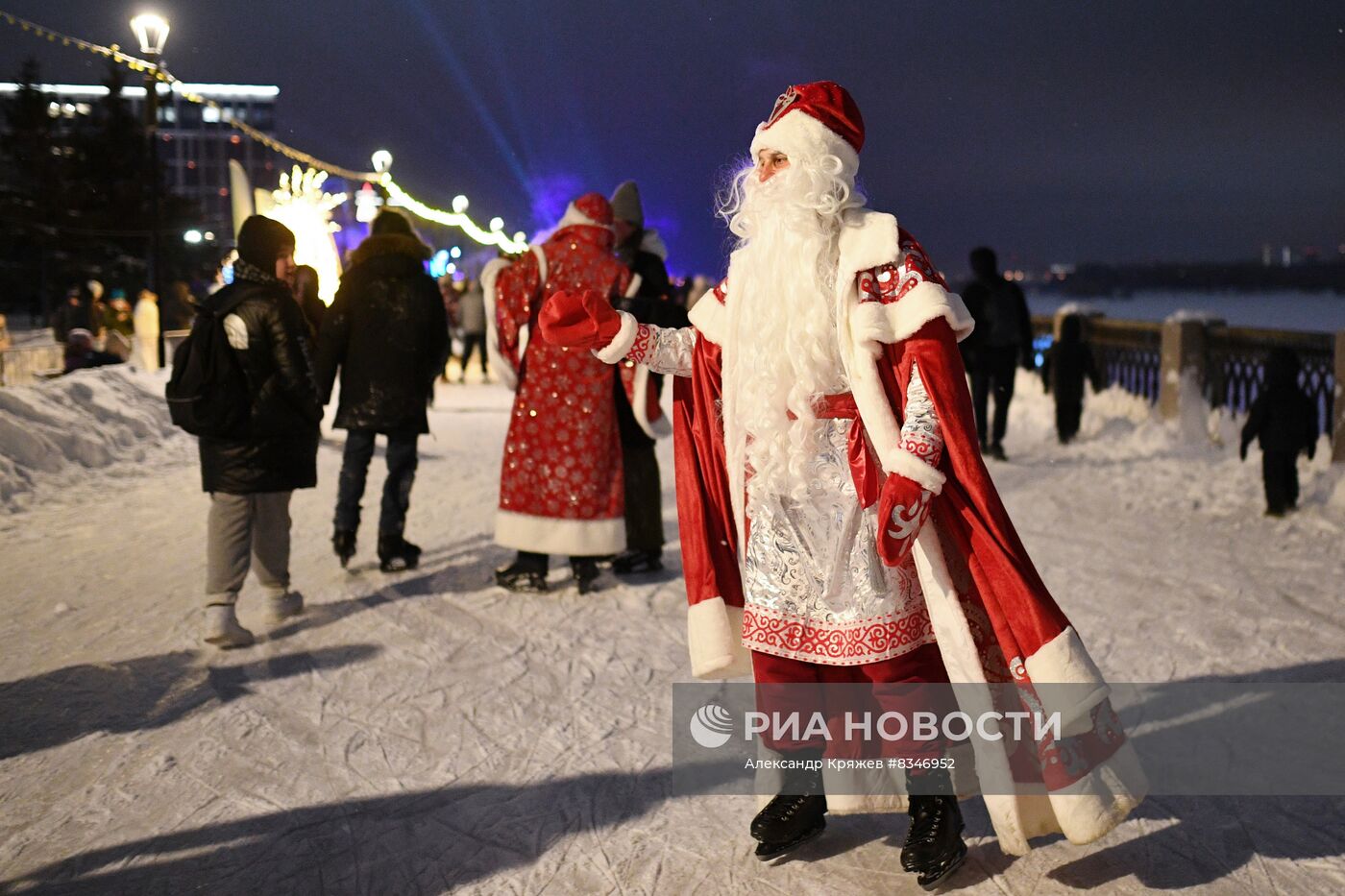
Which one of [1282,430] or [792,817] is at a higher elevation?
[1282,430]

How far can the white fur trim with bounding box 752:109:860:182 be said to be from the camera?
285 cm

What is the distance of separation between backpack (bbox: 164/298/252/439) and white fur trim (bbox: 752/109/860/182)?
275 cm

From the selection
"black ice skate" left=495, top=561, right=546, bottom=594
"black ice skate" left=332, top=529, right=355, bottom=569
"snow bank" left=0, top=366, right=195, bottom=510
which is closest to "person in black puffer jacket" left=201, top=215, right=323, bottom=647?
"black ice skate" left=332, top=529, right=355, bottom=569

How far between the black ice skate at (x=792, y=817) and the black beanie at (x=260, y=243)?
3.11 metres

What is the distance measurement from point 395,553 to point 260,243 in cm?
202

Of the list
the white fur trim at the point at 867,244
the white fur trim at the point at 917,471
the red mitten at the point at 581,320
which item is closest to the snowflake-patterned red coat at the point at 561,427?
the red mitten at the point at 581,320

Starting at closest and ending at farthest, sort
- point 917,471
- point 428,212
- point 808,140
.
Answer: point 917,471 → point 808,140 → point 428,212

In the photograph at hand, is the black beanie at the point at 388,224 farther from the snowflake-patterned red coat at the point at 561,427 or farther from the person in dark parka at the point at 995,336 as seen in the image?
the person in dark parka at the point at 995,336

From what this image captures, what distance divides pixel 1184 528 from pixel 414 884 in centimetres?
569

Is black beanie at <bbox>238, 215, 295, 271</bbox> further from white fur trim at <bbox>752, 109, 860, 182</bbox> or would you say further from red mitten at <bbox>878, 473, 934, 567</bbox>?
red mitten at <bbox>878, 473, 934, 567</bbox>

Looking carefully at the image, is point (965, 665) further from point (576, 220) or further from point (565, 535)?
point (576, 220)

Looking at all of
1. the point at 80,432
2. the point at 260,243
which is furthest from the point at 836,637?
the point at 80,432

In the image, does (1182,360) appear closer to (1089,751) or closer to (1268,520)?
(1268,520)

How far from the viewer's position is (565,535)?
5.68 meters
